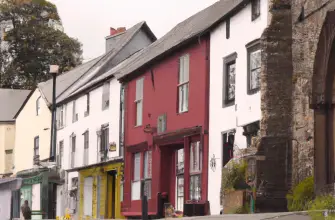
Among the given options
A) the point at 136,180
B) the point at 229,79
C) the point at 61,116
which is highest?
the point at 61,116

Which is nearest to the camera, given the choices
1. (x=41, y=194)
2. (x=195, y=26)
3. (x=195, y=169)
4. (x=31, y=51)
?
(x=195, y=169)

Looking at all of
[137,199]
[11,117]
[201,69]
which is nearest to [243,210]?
[201,69]

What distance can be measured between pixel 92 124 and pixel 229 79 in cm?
1623

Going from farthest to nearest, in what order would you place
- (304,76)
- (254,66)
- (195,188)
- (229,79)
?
(195,188), (229,79), (254,66), (304,76)

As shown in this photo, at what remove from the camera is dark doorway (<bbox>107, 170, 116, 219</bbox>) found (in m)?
36.6

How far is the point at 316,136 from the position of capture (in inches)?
724

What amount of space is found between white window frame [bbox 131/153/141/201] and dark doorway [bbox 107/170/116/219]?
4.20 m

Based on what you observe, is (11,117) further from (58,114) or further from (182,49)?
(182,49)

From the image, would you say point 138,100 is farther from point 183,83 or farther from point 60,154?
point 60,154

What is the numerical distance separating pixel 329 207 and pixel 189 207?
10038 mm

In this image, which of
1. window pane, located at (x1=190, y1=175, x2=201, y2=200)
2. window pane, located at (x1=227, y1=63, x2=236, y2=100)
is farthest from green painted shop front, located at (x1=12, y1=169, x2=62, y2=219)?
window pane, located at (x1=227, y1=63, x2=236, y2=100)

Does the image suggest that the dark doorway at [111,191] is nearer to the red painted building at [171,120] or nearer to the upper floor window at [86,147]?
the upper floor window at [86,147]

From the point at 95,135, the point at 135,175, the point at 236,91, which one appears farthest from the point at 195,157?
the point at 95,135

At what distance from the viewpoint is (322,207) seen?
15508mm
